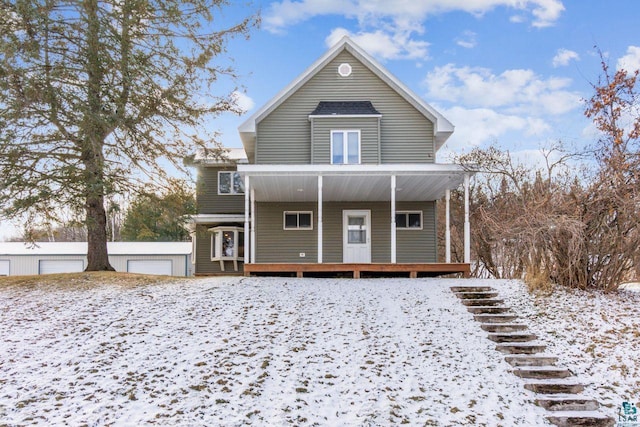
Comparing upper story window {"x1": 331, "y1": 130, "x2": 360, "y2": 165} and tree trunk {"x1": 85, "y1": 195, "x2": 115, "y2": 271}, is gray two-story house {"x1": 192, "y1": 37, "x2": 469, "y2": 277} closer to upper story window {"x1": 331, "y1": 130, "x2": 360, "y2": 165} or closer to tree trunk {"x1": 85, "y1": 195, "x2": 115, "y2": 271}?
upper story window {"x1": 331, "y1": 130, "x2": 360, "y2": 165}

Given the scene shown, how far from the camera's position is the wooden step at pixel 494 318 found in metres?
8.46

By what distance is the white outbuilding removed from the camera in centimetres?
2373

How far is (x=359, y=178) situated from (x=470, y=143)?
8.92m

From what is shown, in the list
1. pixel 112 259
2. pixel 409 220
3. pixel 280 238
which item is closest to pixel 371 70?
pixel 409 220

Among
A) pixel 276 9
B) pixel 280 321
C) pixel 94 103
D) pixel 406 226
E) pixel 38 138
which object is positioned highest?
pixel 276 9

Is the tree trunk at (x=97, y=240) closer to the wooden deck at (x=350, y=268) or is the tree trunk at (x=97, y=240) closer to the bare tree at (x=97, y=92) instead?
the bare tree at (x=97, y=92)

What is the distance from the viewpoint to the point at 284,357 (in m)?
6.61

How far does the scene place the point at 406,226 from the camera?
15664mm

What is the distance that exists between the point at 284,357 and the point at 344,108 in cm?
1029

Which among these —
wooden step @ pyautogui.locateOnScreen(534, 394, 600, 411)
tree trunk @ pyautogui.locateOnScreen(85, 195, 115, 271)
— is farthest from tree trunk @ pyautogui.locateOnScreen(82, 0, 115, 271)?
wooden step @ pyautogui.locateOnScreen(534, 394, 600, 411)

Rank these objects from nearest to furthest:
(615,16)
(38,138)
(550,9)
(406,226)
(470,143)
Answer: (38,138) < (615,16) < (550,9) < (406,226) < (470,143)

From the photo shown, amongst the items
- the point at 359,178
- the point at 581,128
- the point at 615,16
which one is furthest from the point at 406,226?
the point at 615,16

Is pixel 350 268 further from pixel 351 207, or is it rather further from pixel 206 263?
pixel 206 263

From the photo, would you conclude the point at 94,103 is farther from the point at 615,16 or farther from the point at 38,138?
the point at 615,16
